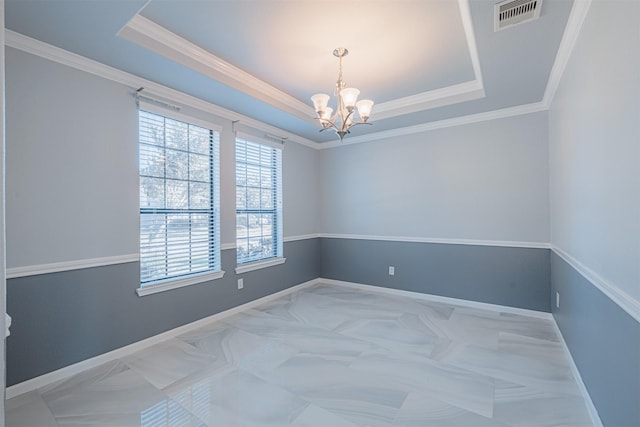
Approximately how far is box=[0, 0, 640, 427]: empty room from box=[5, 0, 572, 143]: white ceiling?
0.07ft

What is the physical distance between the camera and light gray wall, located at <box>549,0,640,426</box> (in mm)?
1246

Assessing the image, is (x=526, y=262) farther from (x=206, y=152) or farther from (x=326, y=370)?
(x=206, y=152)

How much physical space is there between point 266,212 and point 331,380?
2529 mm

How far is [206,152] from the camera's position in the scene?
3.39 meters

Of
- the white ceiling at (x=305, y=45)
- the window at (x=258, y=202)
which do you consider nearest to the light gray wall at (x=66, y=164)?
the white ceiling at (x=305, y=45)

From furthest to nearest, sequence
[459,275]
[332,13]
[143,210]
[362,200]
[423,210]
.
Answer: [362,200]
[423,210]
[459,275]
[143,210]
[332,13]

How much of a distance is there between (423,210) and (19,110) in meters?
4.22

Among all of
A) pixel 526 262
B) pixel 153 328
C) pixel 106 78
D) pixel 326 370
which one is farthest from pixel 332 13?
pixel 526 262

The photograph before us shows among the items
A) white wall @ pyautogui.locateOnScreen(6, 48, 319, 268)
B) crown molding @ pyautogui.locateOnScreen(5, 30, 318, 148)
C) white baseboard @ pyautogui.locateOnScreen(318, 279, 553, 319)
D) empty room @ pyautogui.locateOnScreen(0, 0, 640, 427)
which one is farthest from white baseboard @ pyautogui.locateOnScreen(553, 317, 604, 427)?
crown molding @ pyautogui.locateOnScreen(5, 30, 318, 148)

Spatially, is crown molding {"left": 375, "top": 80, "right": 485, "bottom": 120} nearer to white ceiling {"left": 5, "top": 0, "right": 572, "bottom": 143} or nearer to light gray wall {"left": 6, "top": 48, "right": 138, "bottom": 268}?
white ceiling {"left": 5, "top": 0, "right": 572, "bottom": 143}

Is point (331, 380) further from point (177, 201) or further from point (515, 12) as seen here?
point (515, 12)

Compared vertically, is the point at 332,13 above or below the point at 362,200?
above

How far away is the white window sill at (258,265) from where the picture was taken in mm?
3760

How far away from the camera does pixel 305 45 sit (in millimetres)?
2449
